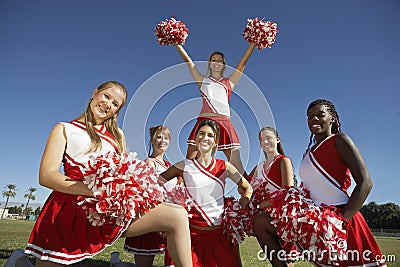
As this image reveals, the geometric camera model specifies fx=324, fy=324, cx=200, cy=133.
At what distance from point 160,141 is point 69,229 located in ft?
8.65

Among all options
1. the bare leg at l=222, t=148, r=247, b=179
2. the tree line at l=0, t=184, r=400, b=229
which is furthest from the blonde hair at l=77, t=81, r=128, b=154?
the tree line at l=0, t=184, r=400, b=229

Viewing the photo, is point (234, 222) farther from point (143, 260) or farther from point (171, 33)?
point (171, 33)

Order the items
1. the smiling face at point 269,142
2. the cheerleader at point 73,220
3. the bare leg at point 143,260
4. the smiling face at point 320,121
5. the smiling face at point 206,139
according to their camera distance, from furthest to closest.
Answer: the smiling face at point 269,142 → the bare leg at point 143,260 → the smiling face at point 206,139 → the smiling face at point 320,121 → the cheerleader at point 73,220

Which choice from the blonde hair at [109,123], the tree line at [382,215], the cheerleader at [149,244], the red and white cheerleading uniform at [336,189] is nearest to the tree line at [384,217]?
the tree line at [382,215]

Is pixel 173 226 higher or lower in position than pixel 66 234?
higher

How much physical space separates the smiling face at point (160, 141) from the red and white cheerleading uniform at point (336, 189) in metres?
2.31

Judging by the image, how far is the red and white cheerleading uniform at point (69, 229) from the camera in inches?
101

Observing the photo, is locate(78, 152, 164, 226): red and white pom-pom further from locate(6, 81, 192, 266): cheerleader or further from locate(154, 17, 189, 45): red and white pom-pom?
locate(154, 17, 189, 45): red and white pom-pom

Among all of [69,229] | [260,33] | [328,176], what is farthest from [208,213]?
[260,33]

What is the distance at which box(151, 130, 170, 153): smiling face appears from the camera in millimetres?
5176

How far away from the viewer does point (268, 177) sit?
440 cm

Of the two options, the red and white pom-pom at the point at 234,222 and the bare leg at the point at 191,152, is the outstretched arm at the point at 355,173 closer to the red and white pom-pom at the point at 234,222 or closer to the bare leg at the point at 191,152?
the red and white pom-pom at the point at 234,222

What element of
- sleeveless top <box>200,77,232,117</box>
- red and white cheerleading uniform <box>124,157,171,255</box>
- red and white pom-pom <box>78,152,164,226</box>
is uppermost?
sleeveless top <box>200,77,232,117</box>

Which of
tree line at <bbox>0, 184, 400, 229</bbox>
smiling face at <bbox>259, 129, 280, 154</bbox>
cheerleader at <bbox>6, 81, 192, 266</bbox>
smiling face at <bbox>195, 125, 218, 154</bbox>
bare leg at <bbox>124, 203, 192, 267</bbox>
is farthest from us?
tree line at <bbox>0, 184, 400, 229</bbox>
